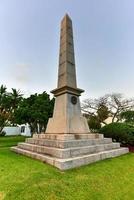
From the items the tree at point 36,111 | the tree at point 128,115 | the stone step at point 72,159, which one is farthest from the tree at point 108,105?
the stone step at point 72,159

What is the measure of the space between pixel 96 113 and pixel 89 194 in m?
22.1

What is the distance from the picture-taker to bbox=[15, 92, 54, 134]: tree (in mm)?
15539

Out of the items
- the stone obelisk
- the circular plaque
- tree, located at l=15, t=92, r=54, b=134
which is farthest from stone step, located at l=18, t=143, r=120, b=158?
tree, located at l=15, t=92, r=54, b=134

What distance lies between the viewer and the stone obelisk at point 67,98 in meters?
7.50

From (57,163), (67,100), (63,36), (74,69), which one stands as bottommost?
(57,163)

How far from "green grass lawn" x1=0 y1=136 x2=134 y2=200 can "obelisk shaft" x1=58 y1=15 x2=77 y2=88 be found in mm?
4393

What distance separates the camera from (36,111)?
15.5 m

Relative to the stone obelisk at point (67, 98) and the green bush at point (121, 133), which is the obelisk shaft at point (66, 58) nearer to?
the stone obelisk at point (67, 98)

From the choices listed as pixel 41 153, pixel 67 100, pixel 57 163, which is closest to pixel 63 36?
pixel 67 100

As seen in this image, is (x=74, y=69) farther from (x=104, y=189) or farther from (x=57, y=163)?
(x=104, y=189)

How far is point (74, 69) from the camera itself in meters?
8.77

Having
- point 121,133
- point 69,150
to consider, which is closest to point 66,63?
point 69,150

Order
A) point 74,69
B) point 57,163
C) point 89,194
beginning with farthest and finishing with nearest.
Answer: point 74,69 < point 57,163 < point 89,194

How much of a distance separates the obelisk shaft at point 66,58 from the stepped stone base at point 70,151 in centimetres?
283
